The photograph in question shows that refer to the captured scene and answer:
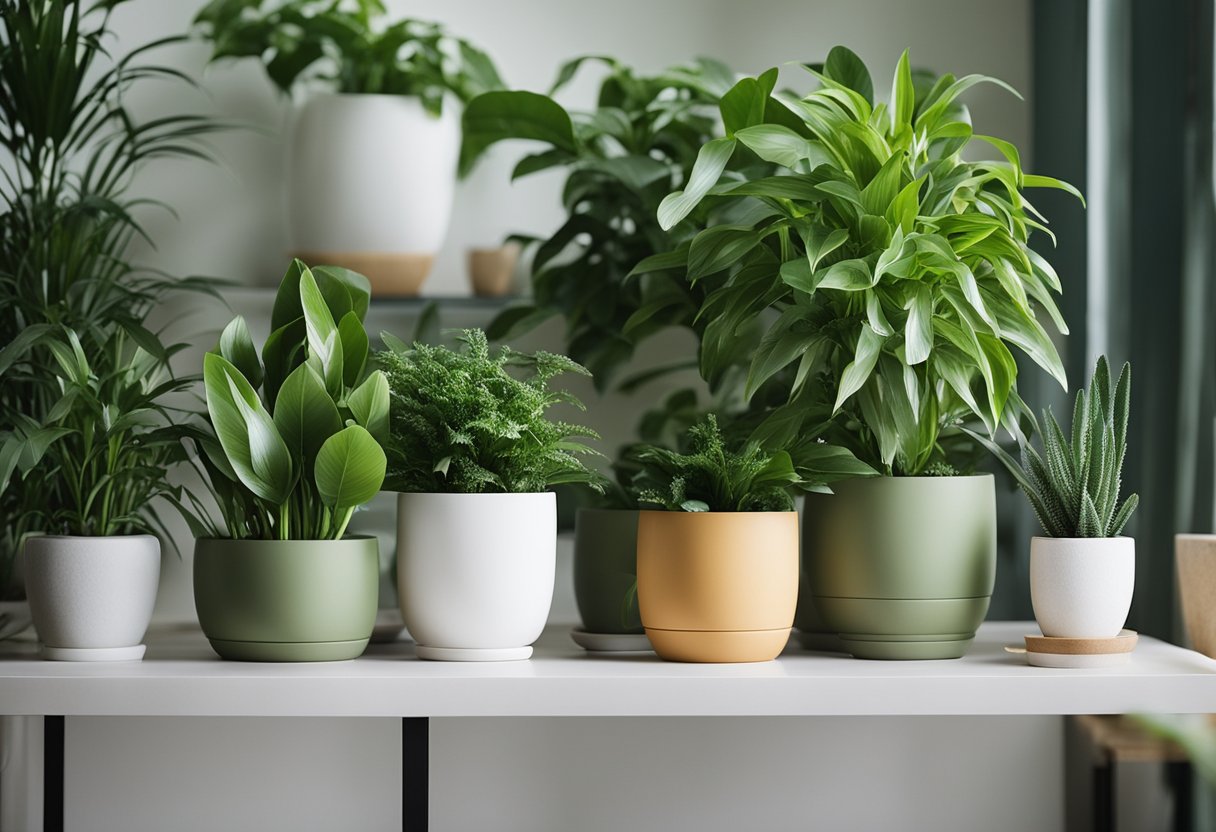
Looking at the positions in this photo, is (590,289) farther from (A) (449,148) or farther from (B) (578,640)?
(B) (578,640)

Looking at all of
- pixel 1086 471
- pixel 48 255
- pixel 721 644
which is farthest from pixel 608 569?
pixel 48 255

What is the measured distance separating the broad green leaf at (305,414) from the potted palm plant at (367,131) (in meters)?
0.49

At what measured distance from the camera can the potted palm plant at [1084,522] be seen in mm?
1144

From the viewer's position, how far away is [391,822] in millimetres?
1634

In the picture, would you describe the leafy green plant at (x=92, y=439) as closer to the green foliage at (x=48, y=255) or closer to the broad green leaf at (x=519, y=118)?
the green foliage at (x=48, y=255)

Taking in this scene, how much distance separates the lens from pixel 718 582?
114cm

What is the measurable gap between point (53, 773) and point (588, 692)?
2.39ft

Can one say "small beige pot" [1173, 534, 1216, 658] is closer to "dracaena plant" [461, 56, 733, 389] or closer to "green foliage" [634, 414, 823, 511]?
"green foliage" [634, 414, 823, 511]

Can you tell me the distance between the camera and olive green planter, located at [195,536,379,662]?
1131 mm

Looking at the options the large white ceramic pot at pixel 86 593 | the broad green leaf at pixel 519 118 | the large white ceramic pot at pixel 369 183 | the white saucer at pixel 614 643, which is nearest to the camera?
the large white ceramic pot at pixel 86 593

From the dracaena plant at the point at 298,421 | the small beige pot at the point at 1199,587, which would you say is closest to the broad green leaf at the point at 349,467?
the dracaena plant at the point at 298,421

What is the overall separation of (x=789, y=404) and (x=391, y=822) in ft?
2.97

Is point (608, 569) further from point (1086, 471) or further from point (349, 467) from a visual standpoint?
point (1086, 471)

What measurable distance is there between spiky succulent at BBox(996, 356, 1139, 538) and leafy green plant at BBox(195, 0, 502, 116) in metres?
0.92
